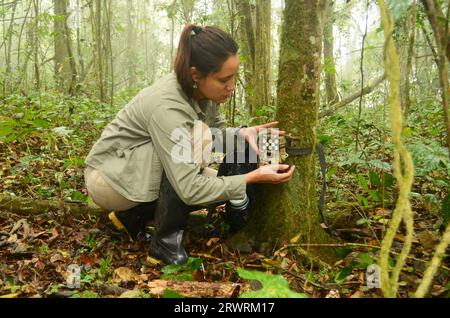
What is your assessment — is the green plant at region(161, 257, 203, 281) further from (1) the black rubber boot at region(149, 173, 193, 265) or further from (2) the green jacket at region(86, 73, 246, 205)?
(2) the green jacket at region(86, 73, 246, 205)

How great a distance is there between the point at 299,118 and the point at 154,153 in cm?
87

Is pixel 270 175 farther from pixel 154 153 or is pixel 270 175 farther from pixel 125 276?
pixel 125 276

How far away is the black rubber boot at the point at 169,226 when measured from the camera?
242 centimetres

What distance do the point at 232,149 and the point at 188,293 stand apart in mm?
1153

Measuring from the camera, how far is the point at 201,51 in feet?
7.64

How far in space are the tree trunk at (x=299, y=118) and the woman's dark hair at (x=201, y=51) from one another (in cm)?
34

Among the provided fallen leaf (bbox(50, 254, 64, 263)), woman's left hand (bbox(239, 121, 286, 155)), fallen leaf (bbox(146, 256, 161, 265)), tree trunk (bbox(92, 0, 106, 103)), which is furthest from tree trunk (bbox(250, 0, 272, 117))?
fallen leaf (bbox(50, 254, 64, 263))

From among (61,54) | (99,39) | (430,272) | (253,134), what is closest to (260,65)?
(253,134)

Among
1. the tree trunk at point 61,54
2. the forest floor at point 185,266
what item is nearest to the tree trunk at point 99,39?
the tree trunk at point 61,54

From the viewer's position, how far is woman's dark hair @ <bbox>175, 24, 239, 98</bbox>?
2312mm

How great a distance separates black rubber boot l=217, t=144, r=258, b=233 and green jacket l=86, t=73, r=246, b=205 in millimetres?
256

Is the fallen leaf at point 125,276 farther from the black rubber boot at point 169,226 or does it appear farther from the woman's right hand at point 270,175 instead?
the woman's right hand at point 270,175
